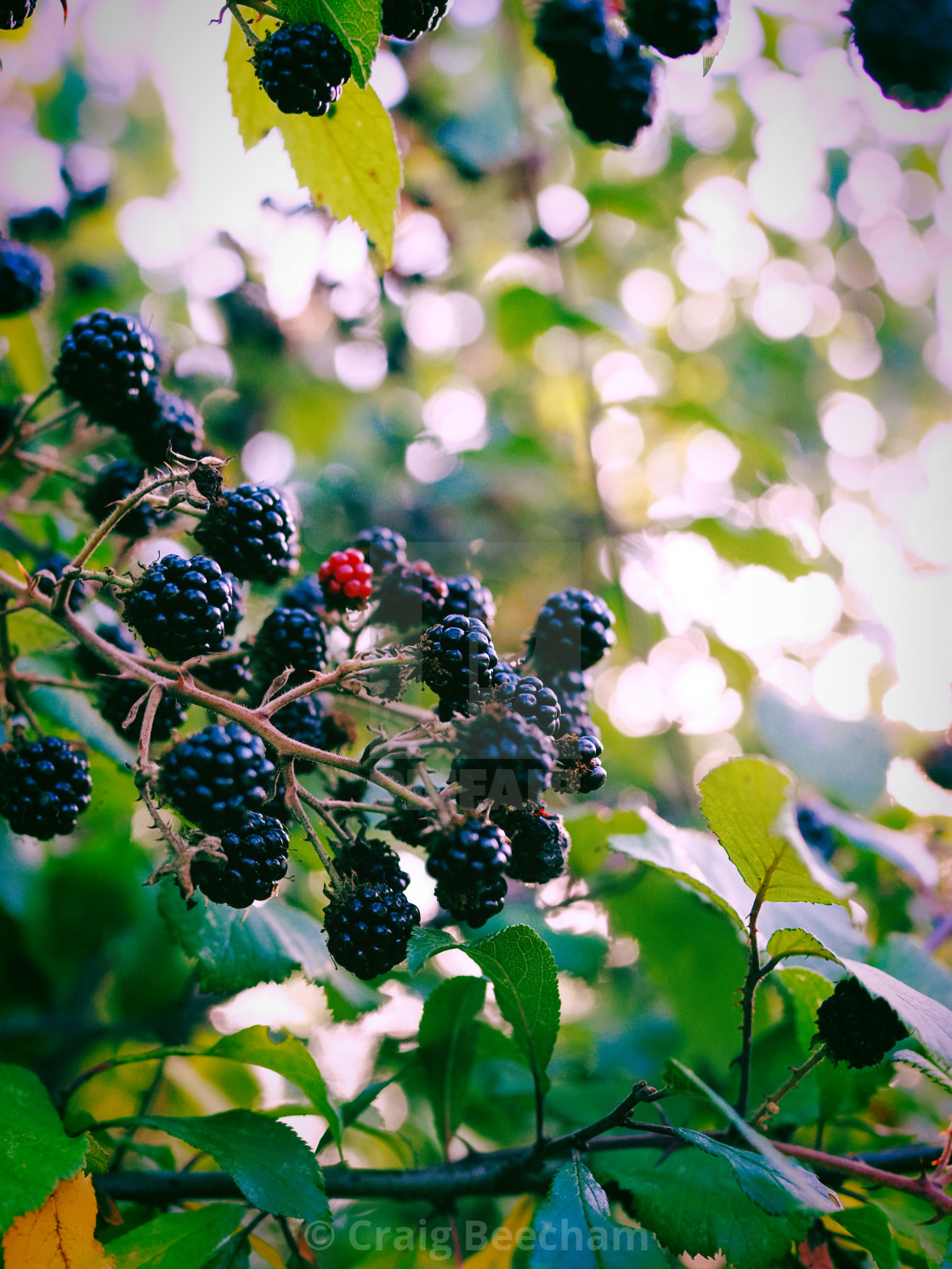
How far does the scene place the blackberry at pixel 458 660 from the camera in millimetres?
1230

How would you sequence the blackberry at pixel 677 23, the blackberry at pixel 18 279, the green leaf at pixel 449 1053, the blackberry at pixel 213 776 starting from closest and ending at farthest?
1. the blackberry at pixel 213 776
2. the blackberry at pixel 677 23
3. the green leaf at pixel 449 1053
4. the blackberry at pixel 18 279

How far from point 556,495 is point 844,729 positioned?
1.80m

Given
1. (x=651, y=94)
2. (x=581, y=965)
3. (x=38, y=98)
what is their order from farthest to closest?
(x=38, y=98) < (x=581, y=965) < (x=651, y=94)

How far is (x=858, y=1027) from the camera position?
1.32 meters

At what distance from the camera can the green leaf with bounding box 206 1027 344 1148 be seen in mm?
1530

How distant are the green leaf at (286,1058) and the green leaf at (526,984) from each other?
0.36 m

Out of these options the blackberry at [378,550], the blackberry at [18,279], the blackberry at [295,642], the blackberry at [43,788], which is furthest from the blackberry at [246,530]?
the blackberry at [18,279]

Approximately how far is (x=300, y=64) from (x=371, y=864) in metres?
1.20

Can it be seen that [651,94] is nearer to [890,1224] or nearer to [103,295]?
[890,1224]

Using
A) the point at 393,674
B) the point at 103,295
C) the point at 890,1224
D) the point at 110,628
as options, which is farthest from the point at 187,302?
the point at 890,1224

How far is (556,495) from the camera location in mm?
4141

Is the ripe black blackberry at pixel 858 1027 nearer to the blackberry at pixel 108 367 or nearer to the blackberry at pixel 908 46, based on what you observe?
the blackberry at pixel 908 46

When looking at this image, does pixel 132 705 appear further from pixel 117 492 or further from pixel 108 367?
pixel 108 367


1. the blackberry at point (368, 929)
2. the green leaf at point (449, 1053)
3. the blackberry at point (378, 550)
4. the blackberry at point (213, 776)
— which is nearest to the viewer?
the blackberry at point (213, 776)
